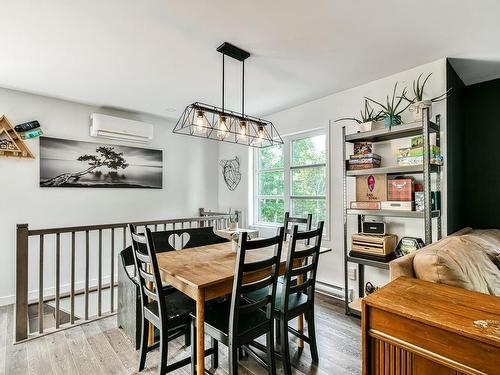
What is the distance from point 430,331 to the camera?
Answer: 1.06 metres

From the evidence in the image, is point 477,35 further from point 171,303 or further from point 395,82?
point 171,303

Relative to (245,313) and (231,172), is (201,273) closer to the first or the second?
(245,313)

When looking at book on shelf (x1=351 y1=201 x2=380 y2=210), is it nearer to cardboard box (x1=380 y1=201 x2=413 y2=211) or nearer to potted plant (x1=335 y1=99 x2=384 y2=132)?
cardboard box (x1=380 y1=201 x2=413 y2=211)

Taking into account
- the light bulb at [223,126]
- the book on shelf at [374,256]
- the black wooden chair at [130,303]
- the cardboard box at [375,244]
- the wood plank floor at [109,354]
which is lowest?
the wood plank floor at [109,354]

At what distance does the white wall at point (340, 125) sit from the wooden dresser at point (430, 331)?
1.66 metres

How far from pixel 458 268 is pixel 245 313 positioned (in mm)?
1225

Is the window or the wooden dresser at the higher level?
the window

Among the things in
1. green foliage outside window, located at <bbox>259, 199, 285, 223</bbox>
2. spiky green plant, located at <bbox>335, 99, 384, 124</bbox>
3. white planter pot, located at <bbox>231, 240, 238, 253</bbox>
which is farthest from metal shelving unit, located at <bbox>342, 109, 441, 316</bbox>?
green foliage outside window, located at <bbox>259, 199, 285, 223</bbox>

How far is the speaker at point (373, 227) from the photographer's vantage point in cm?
279

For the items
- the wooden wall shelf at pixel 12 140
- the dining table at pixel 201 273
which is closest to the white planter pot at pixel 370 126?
the dining table at pixel 201 273

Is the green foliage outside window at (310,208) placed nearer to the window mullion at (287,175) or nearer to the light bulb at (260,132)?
the window mullion at (287,175)

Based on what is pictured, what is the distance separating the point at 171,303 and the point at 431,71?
309 centimetres

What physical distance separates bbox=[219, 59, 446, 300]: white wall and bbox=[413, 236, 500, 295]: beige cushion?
3.39 feet

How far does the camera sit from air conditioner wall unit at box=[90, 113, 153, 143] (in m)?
3.69
